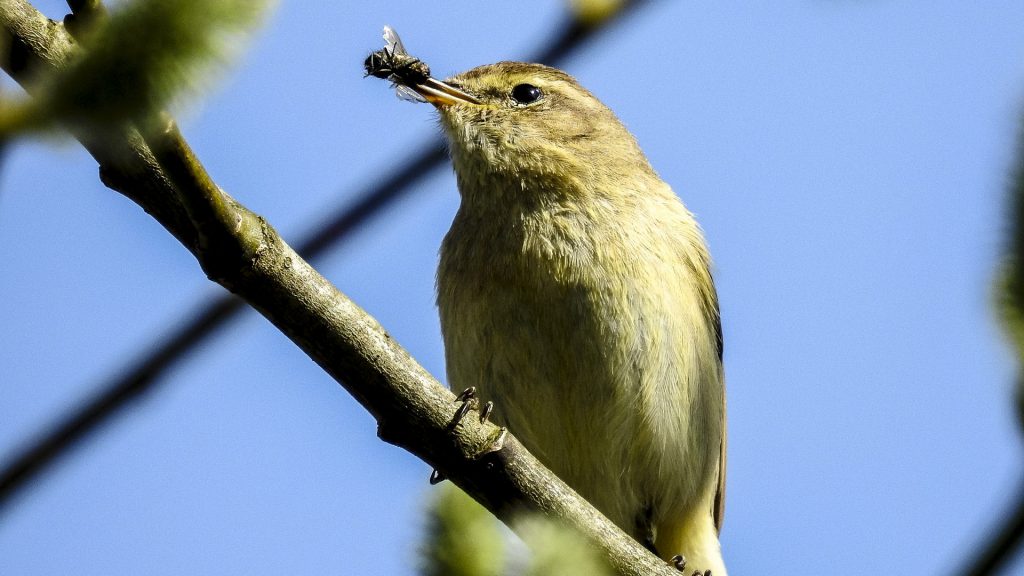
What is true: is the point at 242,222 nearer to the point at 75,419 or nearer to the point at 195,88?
the point at 75,419

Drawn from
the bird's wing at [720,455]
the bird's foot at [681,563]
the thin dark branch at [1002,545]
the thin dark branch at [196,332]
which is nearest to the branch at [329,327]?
the thin dark branch at [196,332]

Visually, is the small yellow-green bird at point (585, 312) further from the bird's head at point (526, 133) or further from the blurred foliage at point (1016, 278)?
the blurred foliage at point (1016, 278)

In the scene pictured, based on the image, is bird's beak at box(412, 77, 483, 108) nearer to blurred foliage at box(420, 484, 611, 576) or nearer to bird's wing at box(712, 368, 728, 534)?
bird's wing at box(712, 368, 728, 534)

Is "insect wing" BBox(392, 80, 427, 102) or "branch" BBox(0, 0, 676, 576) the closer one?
"branch" BBox(0, 0, 676, 576)

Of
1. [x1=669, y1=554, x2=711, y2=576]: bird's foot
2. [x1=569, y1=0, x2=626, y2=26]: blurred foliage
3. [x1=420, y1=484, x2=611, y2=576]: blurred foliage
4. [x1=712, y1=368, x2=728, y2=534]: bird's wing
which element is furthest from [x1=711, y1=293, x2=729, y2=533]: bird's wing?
[x1=420, y1=484, x2=611, y2=576]: blurred foliage

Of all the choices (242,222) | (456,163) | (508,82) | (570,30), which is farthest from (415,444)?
(508,82)

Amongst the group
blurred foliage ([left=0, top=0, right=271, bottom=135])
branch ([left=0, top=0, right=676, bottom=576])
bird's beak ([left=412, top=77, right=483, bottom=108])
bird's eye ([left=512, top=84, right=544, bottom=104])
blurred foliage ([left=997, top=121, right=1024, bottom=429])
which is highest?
bird's eye ([left=512, top=84, right=544, bottom=104])
